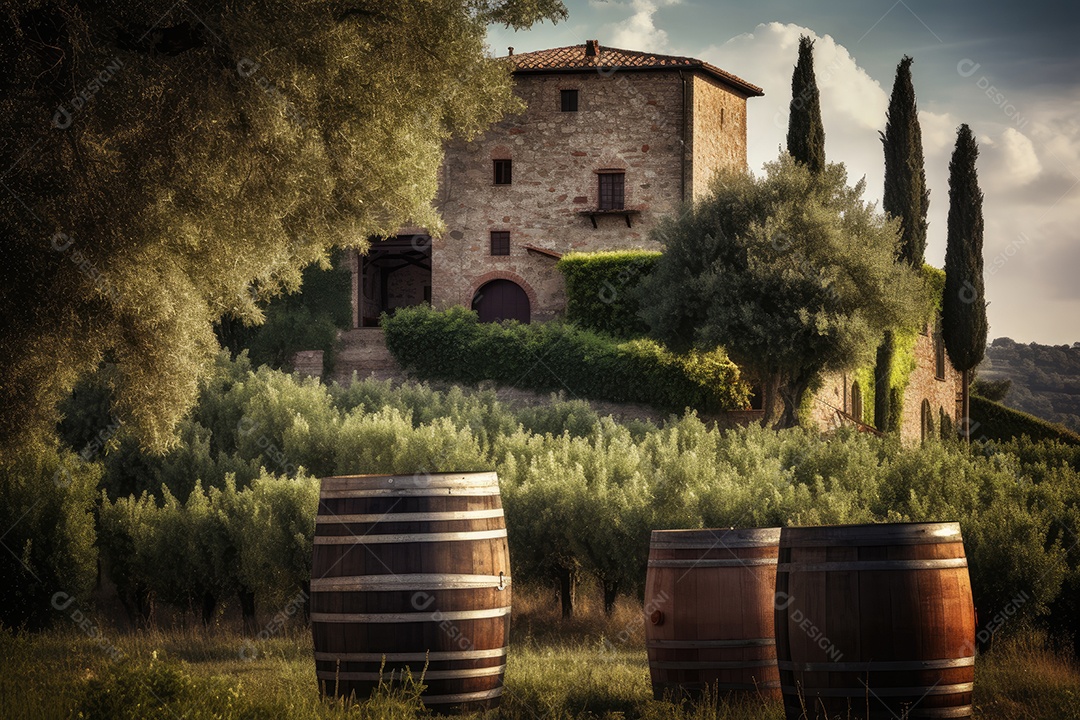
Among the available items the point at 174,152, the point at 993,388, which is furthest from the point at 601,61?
the point at 993,388

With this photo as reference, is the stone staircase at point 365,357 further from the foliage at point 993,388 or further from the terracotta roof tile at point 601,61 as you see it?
the foliage at point 993,388

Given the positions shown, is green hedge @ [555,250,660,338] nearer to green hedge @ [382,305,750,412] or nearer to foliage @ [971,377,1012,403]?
green hedge @ [382,305,750,412]

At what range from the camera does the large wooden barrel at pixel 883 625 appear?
5551 mm

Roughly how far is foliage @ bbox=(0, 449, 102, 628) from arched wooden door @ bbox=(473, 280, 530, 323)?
20.9 meters

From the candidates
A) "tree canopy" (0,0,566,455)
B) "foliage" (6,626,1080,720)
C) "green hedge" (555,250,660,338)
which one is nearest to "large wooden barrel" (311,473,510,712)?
"foliage" (6,626,1080,720)

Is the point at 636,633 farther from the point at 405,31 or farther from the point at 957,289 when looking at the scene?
the point at 957,289

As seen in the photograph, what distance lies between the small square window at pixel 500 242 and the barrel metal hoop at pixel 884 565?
90.5 feet

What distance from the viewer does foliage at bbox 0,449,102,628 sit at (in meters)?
12.1

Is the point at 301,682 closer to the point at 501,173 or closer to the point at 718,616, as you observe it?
the point at 718,616

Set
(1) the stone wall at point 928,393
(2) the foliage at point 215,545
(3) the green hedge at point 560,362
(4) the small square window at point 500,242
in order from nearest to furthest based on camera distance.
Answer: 1. (2) the foliage at point 215,545
2. (3) the green hedge at point 560,362
3. (4) the small square window at point 500,242
4. (1) the stone wall at point 928,393

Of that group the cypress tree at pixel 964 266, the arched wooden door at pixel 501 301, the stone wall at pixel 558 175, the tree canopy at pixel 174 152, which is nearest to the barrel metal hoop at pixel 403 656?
the tree canopy at pixel 174 152

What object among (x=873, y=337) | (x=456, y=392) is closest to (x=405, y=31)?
(x=456, y=392)

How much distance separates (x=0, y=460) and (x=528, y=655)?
5170mm

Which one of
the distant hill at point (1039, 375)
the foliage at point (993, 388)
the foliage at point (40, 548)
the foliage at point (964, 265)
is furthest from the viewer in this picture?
the distant hill at point (1039, 375)
